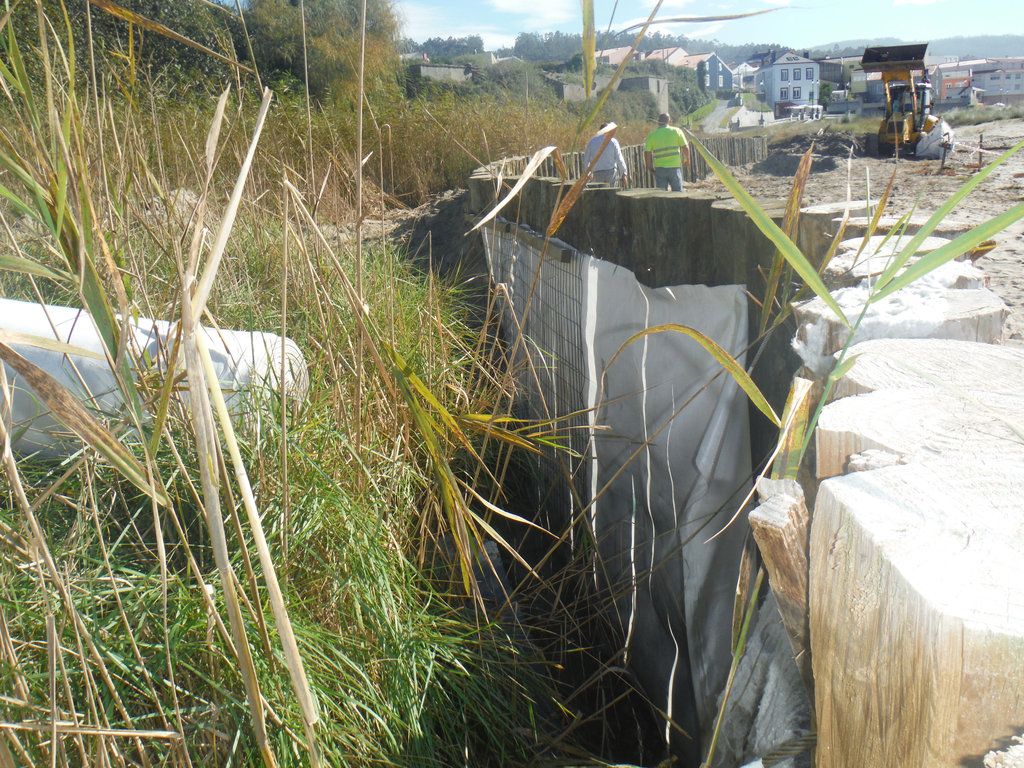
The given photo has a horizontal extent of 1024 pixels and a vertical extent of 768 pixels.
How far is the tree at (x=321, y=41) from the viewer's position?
42.9ft

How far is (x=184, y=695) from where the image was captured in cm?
154

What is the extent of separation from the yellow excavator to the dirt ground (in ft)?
2.20

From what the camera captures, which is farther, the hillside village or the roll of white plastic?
the hillside village

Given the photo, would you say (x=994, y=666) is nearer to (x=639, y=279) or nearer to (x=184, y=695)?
(x=184, y=695)

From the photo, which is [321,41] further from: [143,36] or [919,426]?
[919,426]

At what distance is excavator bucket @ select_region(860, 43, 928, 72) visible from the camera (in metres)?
20.6

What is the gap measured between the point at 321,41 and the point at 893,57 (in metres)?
14.7

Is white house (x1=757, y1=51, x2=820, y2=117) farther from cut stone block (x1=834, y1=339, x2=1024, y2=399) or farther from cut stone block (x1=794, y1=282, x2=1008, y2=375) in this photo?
cut stone block (x1=834, y1=339, x2=1024, y2=399)

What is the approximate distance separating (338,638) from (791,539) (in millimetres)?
1022

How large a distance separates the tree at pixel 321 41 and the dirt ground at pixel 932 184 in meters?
6.41

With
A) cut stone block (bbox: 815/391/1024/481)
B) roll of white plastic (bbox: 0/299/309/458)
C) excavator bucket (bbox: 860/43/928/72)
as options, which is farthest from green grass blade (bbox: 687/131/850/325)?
excavator bucket (bbox: 860/43/928/72)

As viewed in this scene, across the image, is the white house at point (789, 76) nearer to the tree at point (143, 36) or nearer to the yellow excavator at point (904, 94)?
the yellow excavator at point (904, 94)

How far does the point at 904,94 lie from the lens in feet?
65.0

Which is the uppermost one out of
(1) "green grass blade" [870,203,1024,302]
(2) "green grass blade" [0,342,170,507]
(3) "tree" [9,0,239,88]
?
(3) "tree" [9,0,239,88]
